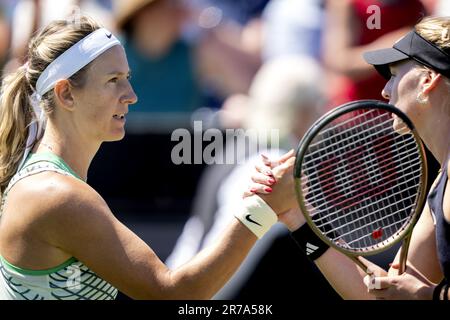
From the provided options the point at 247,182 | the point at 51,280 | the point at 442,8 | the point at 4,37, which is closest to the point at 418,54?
the point at 51,280

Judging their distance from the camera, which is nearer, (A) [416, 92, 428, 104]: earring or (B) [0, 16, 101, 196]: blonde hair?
(A) [416, 92, 428, 104]: earring

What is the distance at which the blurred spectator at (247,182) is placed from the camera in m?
4.36

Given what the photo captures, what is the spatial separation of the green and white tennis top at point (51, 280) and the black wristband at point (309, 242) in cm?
59

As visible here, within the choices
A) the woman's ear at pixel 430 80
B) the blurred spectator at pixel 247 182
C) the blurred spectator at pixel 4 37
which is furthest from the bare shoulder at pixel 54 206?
the blurred spectator at pixel 4 37

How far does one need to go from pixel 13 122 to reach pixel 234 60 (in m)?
2.28

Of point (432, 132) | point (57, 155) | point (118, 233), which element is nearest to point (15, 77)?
point (57, 155)

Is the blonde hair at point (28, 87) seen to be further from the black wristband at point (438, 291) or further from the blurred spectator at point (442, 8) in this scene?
the blurred spectator at point (442, 8)

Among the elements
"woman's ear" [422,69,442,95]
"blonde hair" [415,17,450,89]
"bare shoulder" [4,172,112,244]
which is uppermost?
"blonde hair" [415,17,450,89]

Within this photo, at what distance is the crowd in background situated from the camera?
4.50 meters

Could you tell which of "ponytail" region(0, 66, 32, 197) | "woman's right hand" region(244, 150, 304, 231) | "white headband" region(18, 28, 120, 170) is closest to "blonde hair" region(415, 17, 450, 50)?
"woman's right hand" region(244, 150, 304, 231)

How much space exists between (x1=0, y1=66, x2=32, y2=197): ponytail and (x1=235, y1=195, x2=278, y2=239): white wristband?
71 cm

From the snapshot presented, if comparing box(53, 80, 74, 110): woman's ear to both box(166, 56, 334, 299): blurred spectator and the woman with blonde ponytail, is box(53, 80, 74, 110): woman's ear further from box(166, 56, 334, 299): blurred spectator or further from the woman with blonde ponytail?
box(166, 56, 334, 299): blurred spectator

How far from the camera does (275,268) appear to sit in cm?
442

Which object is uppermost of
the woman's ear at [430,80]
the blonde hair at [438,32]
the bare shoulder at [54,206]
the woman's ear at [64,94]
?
the blonde hair at [438,32]
